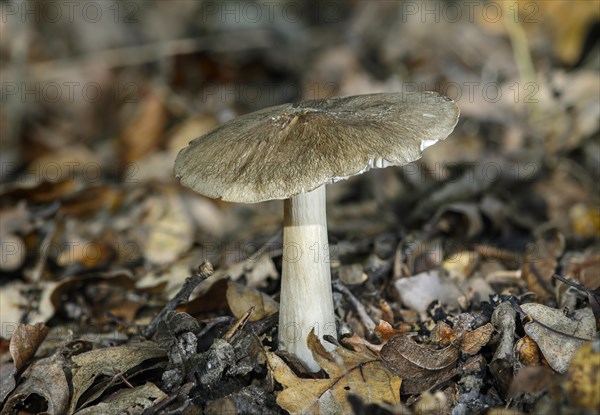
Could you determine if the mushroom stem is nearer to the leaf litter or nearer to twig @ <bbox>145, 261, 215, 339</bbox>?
the leaf litter

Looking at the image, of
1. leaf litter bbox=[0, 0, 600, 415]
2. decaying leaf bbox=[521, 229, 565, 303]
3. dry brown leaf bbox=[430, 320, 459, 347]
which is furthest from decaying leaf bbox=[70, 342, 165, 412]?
decaying leaf bbox=[521, 229, 565, 303]

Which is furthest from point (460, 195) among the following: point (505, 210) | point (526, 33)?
point (526, 33)

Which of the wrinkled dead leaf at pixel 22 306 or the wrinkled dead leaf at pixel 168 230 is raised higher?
the wrinkled dead leaf at pixel 168 230

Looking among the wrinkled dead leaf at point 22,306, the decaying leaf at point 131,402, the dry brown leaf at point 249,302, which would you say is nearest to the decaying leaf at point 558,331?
the dry brown leaf at point 249,302

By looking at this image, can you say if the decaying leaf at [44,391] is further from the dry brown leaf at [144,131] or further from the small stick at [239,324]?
the dry brown leaf at [144,131]

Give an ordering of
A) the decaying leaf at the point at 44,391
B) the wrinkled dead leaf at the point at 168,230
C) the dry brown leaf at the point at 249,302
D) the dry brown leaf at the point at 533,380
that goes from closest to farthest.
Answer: the dry brown leaf at the point at 533,380, the decaying leaf at the point at 44,391, the dry brown leaf at the point at 249,302, the wrinkled dead leaf at the point at 168,230

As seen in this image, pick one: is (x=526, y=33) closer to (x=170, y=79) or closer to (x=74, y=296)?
(x=170, y=79)

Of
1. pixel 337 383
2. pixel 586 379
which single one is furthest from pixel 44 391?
pixel 586 379
